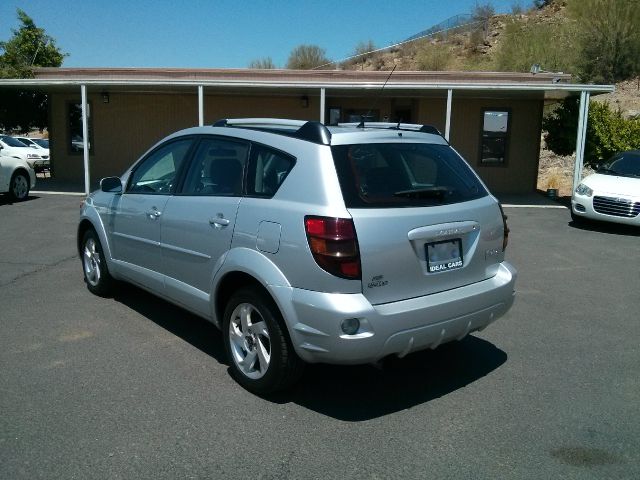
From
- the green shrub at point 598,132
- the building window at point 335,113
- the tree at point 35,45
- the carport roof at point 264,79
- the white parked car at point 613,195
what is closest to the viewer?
the white parked car at point 613,195

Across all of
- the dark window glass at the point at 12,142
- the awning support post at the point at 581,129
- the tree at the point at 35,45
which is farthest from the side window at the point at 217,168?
the tree at the point at 35,45

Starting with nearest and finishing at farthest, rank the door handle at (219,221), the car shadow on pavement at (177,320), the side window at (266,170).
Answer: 1. the side window at (266,170)
2. the door handle at (219,221)
3. the car shadow on pavement at (177,320)

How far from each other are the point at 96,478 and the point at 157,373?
132 cm

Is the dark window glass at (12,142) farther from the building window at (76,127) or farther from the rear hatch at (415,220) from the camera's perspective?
the rear hatch at (415,220)

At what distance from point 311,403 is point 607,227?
9547 millimetres

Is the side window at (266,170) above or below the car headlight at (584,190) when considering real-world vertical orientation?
above

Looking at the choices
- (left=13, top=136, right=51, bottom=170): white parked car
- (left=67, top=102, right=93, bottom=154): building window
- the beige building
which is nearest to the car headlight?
the beige building

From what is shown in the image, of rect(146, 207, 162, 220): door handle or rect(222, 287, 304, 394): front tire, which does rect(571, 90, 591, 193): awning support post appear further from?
rect(222, 287, 304, 394): front tire

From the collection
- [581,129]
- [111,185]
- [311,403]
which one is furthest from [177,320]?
[581,129]

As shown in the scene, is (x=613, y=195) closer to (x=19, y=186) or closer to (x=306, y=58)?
(x=19, y=186)

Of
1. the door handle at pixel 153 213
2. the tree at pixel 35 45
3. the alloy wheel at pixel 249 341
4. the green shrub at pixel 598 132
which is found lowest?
the alloy wheel at pixel 249 341

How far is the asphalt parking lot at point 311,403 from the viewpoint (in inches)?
128

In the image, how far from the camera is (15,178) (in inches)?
537

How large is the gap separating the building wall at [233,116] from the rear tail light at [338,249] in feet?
45.7
